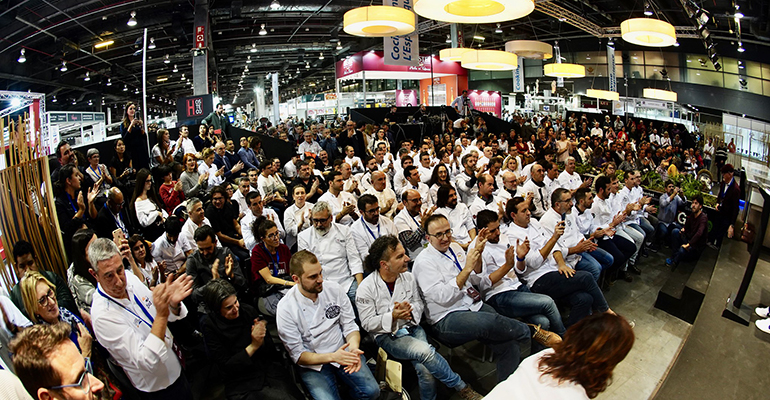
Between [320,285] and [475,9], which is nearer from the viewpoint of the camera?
[320,285]

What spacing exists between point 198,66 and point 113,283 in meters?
11.0

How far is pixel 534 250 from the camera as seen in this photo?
3557 mm

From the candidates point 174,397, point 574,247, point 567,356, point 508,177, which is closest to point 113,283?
point 174,397

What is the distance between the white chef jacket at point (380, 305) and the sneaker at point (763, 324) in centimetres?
245

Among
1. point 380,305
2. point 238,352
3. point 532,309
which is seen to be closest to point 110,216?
point 238,352

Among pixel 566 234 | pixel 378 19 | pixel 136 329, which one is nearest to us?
pixel 136 329

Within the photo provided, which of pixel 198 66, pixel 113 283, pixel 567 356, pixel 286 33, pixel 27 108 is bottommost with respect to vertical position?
pixel 567 356

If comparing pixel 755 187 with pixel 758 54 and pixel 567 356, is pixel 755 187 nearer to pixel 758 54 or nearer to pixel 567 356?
pixel 567 356

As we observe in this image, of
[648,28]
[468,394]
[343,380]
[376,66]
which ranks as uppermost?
[376,66]

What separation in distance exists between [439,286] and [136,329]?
1790 mm

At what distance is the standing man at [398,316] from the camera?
100 inches

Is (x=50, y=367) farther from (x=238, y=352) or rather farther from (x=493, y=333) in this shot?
(x=493, y=333)

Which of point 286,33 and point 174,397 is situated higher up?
point 286,33

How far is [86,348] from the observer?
2.04 metres
